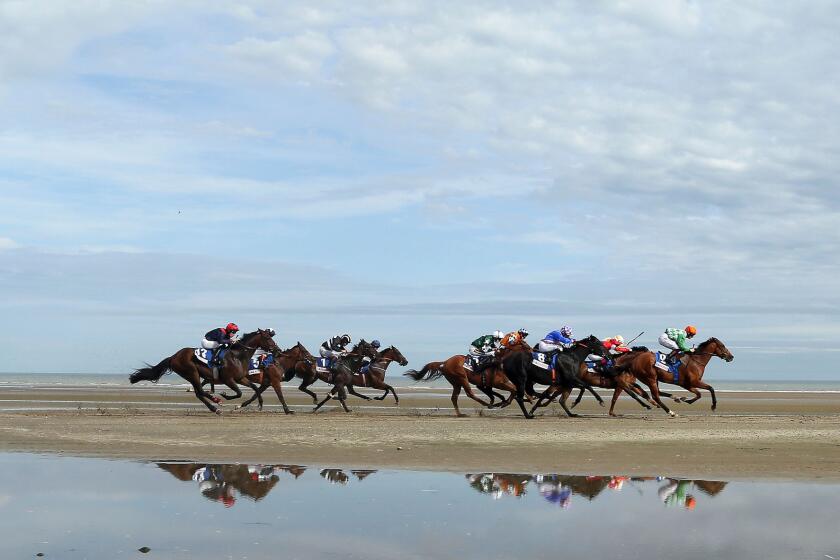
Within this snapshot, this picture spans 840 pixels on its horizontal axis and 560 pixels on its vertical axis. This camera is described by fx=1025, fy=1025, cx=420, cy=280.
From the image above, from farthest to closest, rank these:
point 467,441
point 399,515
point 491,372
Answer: point 491,372
point 467,441
point 399,515

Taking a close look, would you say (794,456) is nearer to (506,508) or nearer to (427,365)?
(506,508)

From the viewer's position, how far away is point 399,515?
10484 mm

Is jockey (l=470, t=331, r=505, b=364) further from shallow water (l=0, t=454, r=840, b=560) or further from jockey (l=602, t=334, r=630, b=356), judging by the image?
shallow water (l=0, t=454, r=840, b=560)

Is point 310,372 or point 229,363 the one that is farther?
point 310,372

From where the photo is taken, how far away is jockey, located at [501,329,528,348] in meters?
27.6

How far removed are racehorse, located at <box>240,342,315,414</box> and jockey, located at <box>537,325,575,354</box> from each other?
6.74 metres

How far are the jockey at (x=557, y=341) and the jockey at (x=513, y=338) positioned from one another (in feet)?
3.90

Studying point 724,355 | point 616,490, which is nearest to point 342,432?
point 616,490

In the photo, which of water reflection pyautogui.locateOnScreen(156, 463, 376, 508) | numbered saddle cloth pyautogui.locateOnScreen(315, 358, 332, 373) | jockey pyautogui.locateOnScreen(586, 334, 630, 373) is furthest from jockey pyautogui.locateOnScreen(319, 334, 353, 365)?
water reflection pyautogui.locateOnScreen(156, 463, 376, 508)

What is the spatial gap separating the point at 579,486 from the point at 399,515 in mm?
3015

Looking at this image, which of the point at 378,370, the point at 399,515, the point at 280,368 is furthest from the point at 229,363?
the point at 399,515

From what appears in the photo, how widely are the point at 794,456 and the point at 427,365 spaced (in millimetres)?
15146

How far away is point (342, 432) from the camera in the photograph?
2048cm

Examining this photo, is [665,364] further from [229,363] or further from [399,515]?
[399,515]
